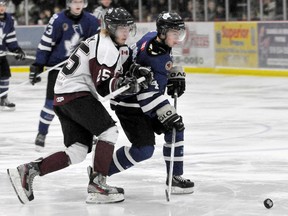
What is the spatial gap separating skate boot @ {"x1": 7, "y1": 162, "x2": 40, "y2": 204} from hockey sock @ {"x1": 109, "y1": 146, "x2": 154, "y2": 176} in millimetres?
448

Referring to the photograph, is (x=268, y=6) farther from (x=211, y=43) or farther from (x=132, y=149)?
(x=132, y=149)

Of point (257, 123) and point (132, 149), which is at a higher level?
point (132, 149)

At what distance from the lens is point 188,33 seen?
1577 cm

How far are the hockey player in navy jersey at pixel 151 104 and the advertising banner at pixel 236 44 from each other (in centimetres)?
947

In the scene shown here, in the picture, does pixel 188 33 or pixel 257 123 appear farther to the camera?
pixel 188 33

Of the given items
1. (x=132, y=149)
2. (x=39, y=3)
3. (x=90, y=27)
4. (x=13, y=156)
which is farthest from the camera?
(x=39, y=3)

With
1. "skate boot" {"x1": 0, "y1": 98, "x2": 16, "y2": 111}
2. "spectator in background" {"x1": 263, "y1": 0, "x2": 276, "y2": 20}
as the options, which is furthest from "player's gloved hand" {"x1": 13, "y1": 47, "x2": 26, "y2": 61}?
"spectator in background" {"x1": 263, "y1": 0, "x2": 276, "y2": 20}

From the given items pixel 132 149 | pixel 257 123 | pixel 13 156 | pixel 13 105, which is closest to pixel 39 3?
pixel 13 105

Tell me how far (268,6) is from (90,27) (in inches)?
361

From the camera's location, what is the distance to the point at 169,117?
16.8 feet

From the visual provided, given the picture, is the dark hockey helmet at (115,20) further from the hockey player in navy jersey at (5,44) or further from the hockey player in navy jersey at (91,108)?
the hockey player in navy jersey at (5,44)

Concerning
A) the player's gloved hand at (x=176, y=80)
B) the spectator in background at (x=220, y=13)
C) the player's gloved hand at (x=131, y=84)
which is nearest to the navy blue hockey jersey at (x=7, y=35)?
the player's gloved hand at (x=176, y=80)

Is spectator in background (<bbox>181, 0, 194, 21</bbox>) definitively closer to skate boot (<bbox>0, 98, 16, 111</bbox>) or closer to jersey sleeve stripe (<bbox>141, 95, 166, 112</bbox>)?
skate boot (<bbox>0, 98, 16, 111</bbox>)

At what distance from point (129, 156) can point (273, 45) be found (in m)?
9.29
